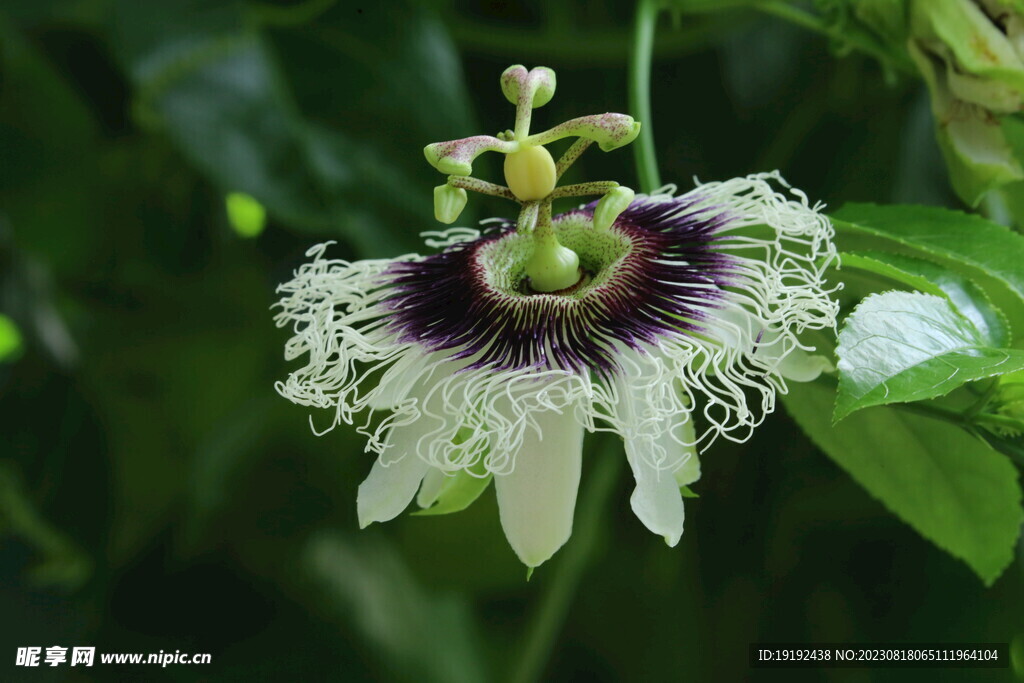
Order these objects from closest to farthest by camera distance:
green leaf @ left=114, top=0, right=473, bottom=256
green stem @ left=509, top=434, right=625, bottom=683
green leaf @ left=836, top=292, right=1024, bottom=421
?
green leaf @ left=836, top=292, right=1024, bottom=421, green leaf @ left=114, top=0, right=473, bottom=256, green stem @ left=509, top=434, right=625, bottom=683

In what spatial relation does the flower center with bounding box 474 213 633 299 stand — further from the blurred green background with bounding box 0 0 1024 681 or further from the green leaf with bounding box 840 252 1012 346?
the blurred green background with bounding box 0 0 1024 681

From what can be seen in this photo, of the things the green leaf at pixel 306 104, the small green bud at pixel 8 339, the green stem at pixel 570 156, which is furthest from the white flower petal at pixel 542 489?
the small green bud at pixel 8 339

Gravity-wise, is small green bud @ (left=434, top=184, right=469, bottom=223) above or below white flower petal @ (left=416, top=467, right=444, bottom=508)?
above

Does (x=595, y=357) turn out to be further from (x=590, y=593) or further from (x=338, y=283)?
(x=590, y=593)

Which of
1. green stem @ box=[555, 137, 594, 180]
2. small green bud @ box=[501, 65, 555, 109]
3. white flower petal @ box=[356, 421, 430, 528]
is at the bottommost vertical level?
white flower petal @ box=[356, 421, 430, 528]

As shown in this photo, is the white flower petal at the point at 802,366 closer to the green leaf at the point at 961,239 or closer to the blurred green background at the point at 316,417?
the green leaf at the point at 961,239

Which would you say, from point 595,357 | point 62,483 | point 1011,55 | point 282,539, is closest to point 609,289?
point 595,357

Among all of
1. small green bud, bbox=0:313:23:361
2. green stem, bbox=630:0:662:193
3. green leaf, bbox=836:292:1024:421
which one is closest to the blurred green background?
small green bud, bbox=0:313:23:361
